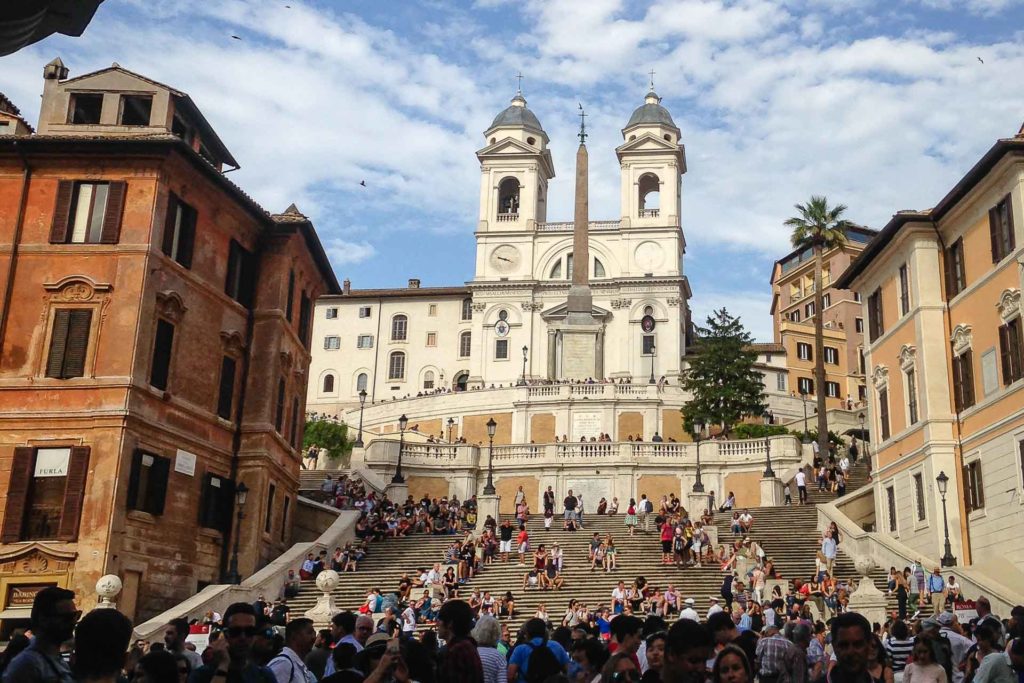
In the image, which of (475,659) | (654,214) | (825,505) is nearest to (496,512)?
(825,505)

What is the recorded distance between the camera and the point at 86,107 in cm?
3531

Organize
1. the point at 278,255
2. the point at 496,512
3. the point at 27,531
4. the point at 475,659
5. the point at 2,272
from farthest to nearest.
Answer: the point at 496,512, the point at 278,255, the point at 2,272, the point at 27,531, the point at 475,659

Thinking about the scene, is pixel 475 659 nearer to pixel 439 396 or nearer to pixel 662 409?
pixel 662 409

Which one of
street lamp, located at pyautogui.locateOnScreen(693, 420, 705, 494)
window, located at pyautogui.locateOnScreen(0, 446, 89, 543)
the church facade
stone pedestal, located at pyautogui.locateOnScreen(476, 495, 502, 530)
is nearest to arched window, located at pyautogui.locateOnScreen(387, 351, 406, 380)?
the church facade

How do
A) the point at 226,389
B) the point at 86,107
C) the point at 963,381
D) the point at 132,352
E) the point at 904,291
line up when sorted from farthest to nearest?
1. the point at 904,291
2. the point at 226,389
3. the point at 963,381
4. the point at 86,107
5. the point at 132,352

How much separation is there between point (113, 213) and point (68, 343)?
3.75m

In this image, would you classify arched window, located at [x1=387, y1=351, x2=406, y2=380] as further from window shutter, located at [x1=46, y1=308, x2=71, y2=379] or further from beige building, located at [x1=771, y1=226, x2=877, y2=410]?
window shutter, located at [x1=46, y1=308, x2=71, y2=379]

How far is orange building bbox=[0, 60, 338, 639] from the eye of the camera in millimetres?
29547

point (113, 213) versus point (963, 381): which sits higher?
point (113, 213)

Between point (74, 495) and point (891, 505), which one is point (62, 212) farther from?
point (891, 505)

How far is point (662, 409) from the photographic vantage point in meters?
72.8

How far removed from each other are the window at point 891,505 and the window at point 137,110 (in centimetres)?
2634

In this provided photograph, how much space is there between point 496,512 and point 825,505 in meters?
11.9

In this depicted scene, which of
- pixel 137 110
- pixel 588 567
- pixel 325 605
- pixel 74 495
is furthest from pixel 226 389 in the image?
pixel 588 567
